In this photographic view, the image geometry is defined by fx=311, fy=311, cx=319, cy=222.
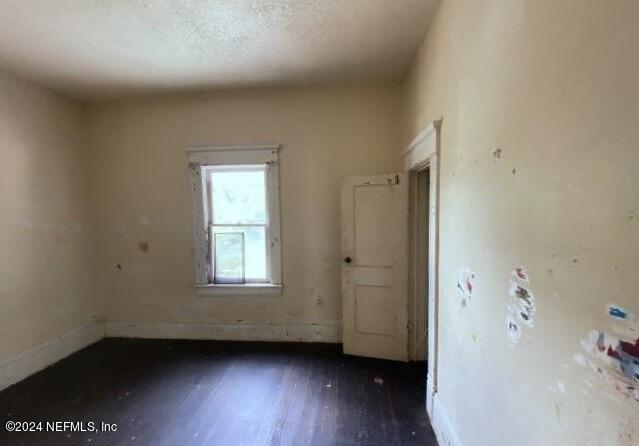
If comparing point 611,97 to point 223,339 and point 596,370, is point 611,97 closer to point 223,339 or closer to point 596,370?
point 596,370

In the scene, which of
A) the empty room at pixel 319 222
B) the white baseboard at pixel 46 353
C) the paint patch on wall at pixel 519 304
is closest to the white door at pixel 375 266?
the empty room at pixel 319 222

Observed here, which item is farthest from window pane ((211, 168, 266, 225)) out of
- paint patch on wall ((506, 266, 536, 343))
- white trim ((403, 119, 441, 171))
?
paint patch on wall ((506, 266, 536, 343))

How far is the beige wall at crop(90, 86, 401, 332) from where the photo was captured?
3186 millimetres

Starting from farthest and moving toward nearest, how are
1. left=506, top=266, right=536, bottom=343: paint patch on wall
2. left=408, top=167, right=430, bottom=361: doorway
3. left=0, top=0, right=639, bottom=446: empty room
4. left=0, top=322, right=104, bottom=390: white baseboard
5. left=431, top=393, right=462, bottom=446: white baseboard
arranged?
1. left=408, top=167, right=430, bottom=361: doorway
2. left=0, top=322, right=104, bottom=390: white baseboard
3. left=431, top=393, right=462, bottom=446: white baseboard
4. left=506, top=266, right=536, bottom=343: paint patch on wall
5. left=0, top=0, right=639, bottom=446: empty room

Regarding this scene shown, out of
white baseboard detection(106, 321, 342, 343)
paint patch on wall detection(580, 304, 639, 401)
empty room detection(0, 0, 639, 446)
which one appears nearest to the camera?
paint patch on wall detection(580, 304, 639, 401)

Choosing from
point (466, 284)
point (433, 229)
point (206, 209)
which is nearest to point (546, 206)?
point (466, 284)

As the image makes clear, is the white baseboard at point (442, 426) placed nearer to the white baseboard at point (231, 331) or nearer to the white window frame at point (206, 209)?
the white baseboard at point (231, 331)

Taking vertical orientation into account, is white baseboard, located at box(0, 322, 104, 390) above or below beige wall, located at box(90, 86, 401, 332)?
below

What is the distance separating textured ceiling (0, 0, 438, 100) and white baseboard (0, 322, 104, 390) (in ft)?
7.99

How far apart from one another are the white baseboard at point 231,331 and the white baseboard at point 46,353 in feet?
0.62

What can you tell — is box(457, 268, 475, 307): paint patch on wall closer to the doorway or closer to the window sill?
the doorway

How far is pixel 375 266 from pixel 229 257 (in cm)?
161

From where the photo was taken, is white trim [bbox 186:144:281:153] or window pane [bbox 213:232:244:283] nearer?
white trim [bbox 186:144:281:153]

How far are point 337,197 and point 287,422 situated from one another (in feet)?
6.62
